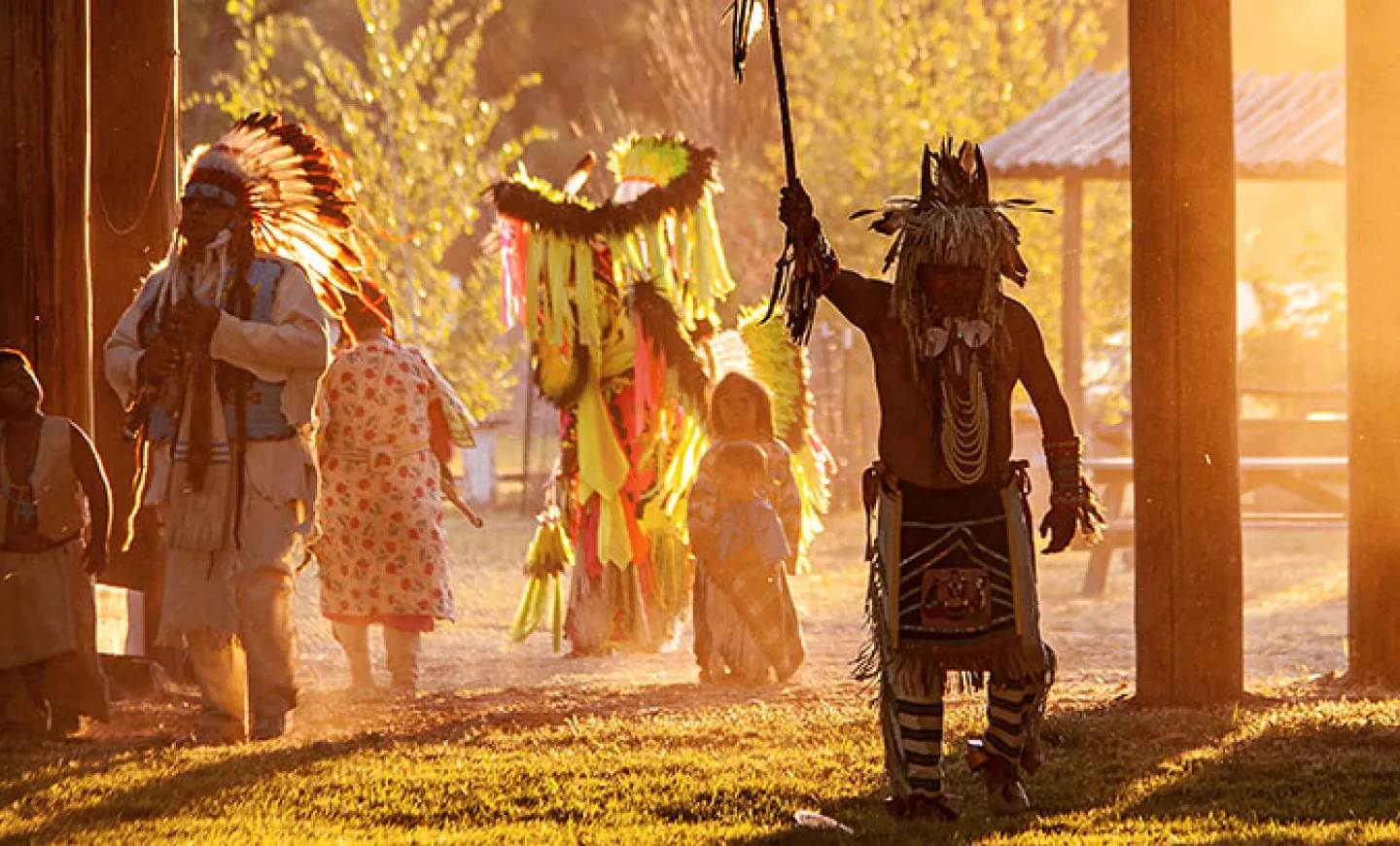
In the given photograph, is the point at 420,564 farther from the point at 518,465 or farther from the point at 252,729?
the point at 518,465

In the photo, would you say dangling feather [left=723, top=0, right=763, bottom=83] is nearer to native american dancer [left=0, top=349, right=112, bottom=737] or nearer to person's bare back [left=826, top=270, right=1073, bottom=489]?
person's bare back [left=826, top=270, right=1073, bottom=489]

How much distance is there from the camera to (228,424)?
28.4ft

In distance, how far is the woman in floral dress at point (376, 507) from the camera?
11.0 meters

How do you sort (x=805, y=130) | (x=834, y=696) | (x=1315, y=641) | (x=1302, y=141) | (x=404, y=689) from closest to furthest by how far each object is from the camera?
(x=834, y=696) → (x=404, y=689) → (x=1315, y=641) → (x=1302, y=141) → (x=805, y=130)

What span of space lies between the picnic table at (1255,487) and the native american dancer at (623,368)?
4891 mm

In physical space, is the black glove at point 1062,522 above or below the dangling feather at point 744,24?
below

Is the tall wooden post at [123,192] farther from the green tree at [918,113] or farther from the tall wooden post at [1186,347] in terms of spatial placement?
the green tree at [918,113]

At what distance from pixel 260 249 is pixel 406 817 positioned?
2.70 metres

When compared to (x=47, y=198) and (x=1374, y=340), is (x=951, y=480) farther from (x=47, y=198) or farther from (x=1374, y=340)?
(x=47, y=198)

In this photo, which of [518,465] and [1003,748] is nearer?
[1003,748]

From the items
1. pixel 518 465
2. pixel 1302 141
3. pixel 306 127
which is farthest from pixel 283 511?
pixel 518 465

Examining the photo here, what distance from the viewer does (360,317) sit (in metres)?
11.1

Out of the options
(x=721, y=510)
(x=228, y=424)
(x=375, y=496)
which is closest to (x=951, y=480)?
(x=228, y=424)

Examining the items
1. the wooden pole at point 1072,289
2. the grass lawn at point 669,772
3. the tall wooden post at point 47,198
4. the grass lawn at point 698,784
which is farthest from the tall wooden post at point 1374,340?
the wooden pole at point 1072,289
